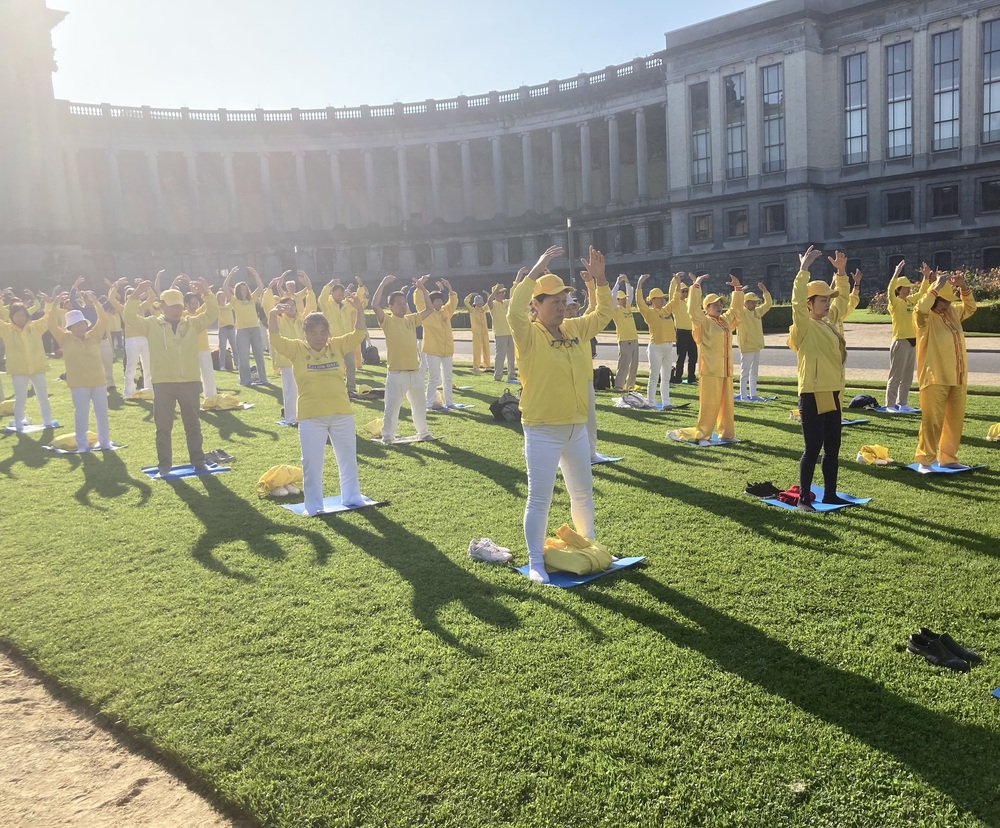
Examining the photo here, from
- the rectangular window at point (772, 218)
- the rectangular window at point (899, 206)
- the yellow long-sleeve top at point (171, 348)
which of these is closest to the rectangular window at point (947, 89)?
the rectangular window at point (899, 206)

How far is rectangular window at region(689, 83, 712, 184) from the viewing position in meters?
53.7

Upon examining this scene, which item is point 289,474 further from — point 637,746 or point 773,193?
point 773,193

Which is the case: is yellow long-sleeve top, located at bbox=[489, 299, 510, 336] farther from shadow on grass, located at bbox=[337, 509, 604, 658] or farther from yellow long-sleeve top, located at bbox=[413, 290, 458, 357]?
shadow on grass, located at bbox=[337, 509, 604, 658]

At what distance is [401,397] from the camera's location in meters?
12.8

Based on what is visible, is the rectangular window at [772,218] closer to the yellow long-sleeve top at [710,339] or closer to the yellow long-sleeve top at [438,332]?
the yellow long-sleeve top at [438,332]

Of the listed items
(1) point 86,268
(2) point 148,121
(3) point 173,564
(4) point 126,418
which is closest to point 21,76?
(1) point 86,268

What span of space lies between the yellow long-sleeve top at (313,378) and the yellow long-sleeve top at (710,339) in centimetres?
516

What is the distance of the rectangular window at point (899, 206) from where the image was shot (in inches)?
1873

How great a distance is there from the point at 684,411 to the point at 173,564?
33.3 feet

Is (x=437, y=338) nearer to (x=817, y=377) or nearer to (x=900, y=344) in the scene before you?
(x=900, y=344)

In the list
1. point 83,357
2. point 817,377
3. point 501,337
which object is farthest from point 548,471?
point 501,337

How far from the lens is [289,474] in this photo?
1015 cm

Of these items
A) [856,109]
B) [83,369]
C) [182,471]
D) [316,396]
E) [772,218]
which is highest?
[856,109]

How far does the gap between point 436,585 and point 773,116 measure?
51694 mm
